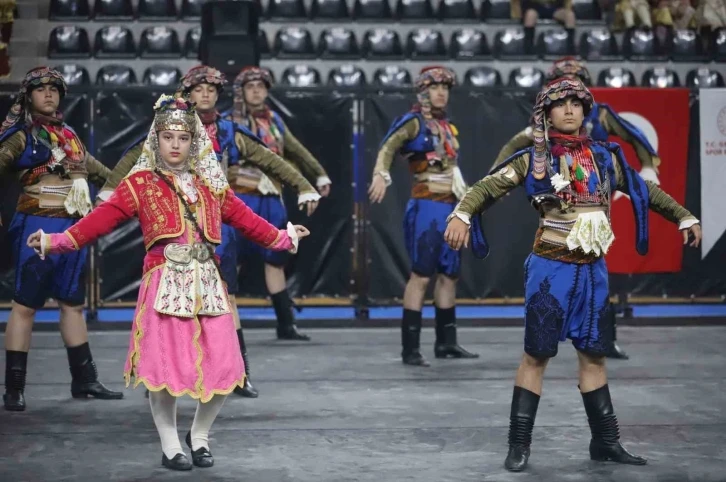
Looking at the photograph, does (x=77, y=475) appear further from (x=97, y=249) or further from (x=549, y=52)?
(x=549, y=52)

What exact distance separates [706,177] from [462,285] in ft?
8.69

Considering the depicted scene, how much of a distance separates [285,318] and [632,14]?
760cm

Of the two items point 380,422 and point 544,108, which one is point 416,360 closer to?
point 380,422

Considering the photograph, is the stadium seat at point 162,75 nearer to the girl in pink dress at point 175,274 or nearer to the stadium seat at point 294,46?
the stadium seat at point 294,46

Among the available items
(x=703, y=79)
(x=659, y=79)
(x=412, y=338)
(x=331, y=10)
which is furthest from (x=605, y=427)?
(x=331, y=10)

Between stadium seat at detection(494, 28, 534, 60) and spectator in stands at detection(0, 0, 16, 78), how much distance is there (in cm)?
602

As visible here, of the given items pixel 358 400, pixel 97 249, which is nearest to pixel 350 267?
→ pixel 97 249

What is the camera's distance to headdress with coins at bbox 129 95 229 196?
572cm

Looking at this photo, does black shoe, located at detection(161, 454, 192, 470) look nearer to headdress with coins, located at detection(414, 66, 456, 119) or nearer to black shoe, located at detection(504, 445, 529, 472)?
black shoe, located at detection(504, 445, 529, 472)

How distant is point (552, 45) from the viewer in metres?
15.5

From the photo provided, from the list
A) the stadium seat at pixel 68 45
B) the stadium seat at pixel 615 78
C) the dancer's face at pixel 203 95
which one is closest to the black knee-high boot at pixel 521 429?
the dancer's face at pixel 203 95

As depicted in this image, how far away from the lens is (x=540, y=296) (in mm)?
5789

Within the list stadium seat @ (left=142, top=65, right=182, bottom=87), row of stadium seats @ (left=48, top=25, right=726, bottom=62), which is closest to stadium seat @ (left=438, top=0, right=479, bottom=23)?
row of stadium seats @ (left=48, top=25, right=726, bottom=62)

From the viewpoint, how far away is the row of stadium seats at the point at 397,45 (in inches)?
590
